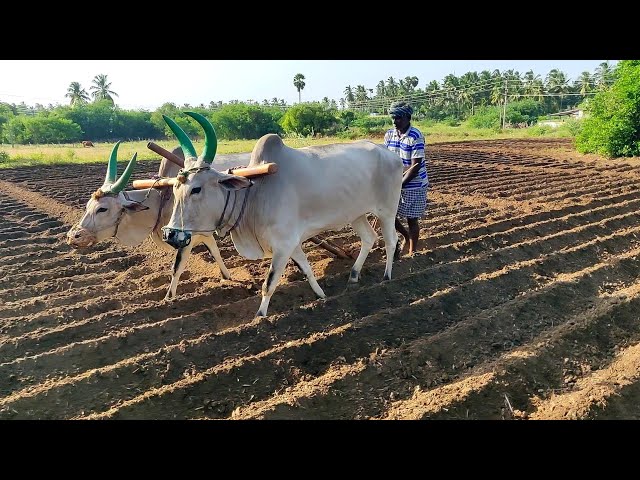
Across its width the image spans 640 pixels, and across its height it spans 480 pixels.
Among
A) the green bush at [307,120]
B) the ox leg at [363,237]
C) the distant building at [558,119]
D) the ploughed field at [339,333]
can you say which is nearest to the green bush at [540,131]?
the distant building at [558,119]

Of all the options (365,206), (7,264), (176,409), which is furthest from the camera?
(7,264)

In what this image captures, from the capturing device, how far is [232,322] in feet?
16.0

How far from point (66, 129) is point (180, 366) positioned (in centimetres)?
4235

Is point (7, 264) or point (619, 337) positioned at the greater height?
point (7, 264)

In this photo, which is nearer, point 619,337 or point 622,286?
point 619,337

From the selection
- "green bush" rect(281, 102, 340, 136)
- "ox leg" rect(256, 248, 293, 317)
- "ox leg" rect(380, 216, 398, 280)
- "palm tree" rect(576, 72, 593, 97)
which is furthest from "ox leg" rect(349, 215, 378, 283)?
"palm tree" rect(576, 72, 593, 97)

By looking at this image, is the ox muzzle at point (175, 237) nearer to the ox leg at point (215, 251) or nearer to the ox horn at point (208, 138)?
the ox horn at point (208, 138)

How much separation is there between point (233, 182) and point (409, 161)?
8.62 feet

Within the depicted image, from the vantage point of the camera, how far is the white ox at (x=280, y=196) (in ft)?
14.2

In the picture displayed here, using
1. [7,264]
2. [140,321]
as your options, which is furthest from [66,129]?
[140,321]

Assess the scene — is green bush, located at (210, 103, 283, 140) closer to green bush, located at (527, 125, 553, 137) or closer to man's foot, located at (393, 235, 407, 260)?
green bush, located at (527, 125, 553, 137)

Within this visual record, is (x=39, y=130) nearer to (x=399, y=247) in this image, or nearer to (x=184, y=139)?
(x=399, y=247)
